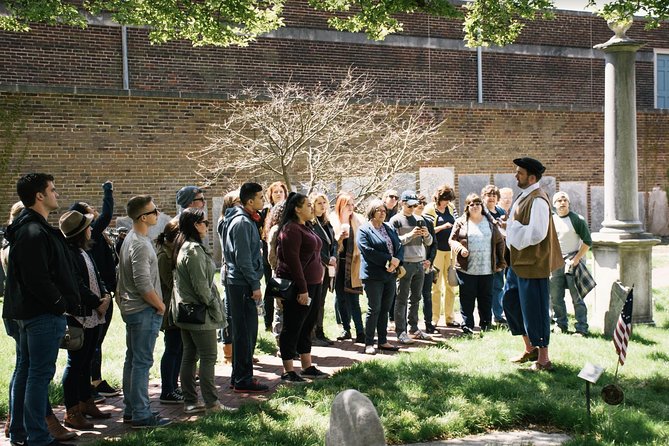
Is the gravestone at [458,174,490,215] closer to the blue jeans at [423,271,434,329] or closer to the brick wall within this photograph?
the brick wall

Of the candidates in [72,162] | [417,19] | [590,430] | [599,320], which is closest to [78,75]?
[72,162]

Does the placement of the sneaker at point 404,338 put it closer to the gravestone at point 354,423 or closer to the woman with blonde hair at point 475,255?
the woman with blonde hair at point 475,255

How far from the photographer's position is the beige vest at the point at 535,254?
25.9 ft

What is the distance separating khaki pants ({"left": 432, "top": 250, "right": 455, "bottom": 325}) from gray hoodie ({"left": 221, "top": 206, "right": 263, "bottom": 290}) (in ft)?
14.3

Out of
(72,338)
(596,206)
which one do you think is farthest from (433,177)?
(72,338)

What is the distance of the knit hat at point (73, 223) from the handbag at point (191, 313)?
3.44 ft

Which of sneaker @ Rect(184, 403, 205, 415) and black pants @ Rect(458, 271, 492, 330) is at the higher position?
black pants @ Rect(458, 271, 492, 330)

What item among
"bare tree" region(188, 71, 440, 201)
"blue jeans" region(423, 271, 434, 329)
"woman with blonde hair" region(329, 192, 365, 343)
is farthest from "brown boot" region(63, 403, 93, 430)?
"bare tree" region(188, 71, 440, 201)

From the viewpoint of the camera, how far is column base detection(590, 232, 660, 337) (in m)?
10.2

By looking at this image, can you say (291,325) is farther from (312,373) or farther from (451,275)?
(451,275)

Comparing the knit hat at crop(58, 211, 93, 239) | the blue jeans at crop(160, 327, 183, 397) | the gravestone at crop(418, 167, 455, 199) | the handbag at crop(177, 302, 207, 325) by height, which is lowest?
the blue jeans at crop(160, 327, 183, 397)

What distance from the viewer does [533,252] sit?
7.90m

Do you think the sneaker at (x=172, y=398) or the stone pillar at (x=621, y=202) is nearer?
the sneaker at (x=172, y=398)

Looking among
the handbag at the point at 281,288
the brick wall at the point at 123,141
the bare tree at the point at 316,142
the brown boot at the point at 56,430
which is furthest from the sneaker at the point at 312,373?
the brick wall at the point at 123,141
